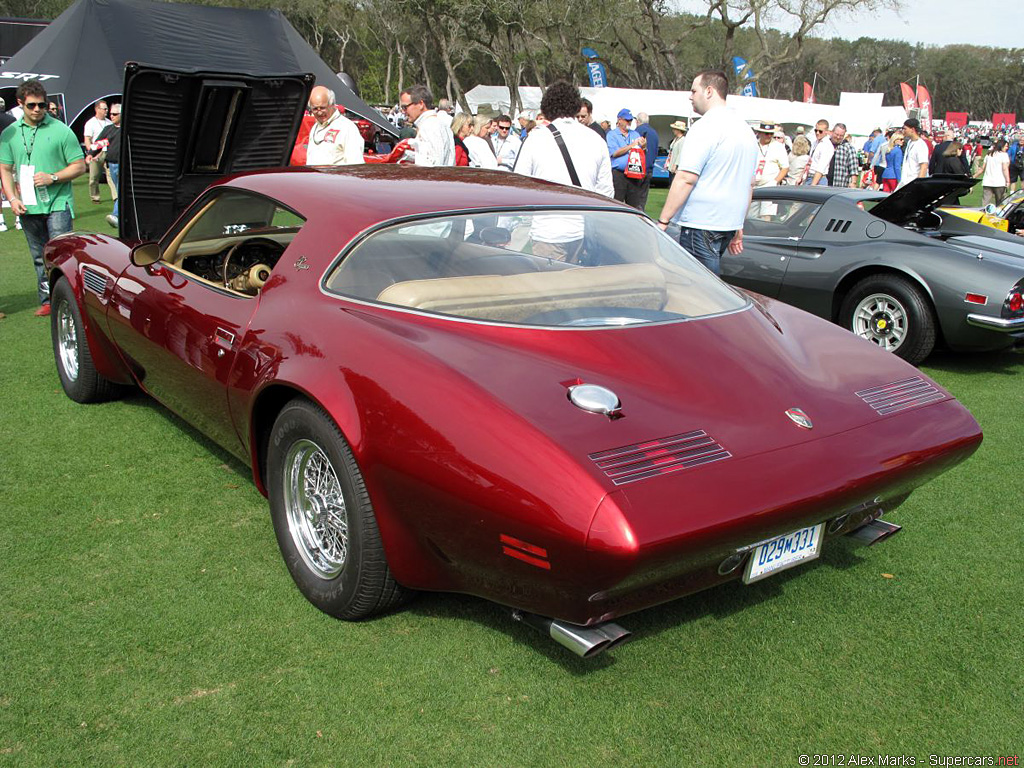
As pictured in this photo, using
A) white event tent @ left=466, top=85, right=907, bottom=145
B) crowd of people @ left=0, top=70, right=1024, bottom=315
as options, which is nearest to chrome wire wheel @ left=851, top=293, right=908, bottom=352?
crowd of people @ left=0, top=70, right=1024, bottom=315

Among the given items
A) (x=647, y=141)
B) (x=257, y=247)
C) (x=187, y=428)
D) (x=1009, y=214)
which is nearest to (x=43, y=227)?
(x=187, y=428)

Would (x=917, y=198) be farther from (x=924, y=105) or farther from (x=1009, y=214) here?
(x=924, y=105)

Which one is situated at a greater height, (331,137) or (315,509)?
(331,137)

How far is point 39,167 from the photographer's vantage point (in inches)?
273

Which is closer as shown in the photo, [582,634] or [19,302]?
[582,634]

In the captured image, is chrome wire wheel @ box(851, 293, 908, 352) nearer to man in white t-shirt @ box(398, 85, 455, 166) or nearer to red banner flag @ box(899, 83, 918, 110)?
man in white t-shirt @ box(398, 85, 455, 166)

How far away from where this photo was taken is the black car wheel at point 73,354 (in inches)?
186

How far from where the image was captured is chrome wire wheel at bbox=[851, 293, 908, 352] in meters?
6.40

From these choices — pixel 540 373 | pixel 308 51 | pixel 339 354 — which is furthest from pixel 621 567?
pixel 308 51

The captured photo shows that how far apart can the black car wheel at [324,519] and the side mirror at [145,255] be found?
144 cm

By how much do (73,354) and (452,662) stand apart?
3.53 meters

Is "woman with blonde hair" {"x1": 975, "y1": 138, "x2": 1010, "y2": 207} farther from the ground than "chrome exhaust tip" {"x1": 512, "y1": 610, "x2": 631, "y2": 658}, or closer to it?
farther from the ground

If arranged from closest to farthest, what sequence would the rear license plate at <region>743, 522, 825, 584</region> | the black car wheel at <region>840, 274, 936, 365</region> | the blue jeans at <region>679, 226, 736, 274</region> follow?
the rear license plate at <region>743, 522, 825, 584</region> → the blue jeans at <region>679, 226, 736, 274</region> → the black car wheel at <region>840, 274, 936, 365</region>

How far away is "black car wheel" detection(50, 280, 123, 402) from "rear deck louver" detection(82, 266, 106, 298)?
17cm
